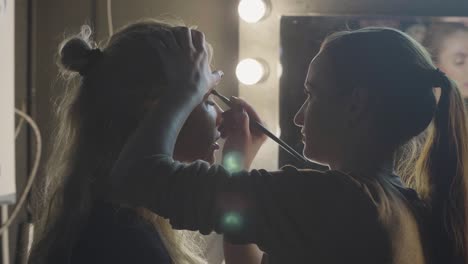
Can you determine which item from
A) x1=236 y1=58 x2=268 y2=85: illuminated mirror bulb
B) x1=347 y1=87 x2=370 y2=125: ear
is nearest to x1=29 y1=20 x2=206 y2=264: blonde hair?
x1=347 y1=87 x2=370 y2=125: ear

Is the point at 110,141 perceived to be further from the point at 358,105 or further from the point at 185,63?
the point at 358,105

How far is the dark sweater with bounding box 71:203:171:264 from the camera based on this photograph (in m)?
0.49

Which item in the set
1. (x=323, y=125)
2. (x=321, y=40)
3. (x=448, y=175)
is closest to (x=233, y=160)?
(x=323, y=125)

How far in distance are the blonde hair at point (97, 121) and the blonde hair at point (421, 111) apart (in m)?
0.22

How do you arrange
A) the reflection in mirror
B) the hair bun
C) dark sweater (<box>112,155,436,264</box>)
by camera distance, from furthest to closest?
the reflection in mirror → the hair bun → dark sweater (<box>112,155,436,264</box>)

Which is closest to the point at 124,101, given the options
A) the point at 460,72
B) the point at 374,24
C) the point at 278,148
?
the point at 278,148

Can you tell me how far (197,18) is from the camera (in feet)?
3.12

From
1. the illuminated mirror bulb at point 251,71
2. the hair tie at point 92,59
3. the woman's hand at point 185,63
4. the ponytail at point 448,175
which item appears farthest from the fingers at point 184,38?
the illuminated mirror bulb at point 251,71

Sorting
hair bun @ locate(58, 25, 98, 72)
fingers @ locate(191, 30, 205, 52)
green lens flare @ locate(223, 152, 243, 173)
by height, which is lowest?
green lens flare @ locate(223, 152, 243, 173)

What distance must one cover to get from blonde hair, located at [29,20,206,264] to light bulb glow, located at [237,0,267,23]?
348mm

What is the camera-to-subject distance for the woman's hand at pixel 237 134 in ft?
1.96

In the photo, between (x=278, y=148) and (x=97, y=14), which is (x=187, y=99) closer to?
(x=278, y=148)

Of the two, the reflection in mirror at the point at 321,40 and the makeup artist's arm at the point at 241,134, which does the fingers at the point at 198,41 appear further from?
the reflection in mirror at the point at 321,40

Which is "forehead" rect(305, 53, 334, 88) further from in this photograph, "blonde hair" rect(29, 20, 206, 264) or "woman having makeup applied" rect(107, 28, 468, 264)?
"blonde hair" rect(29, 20, 206, 264)
